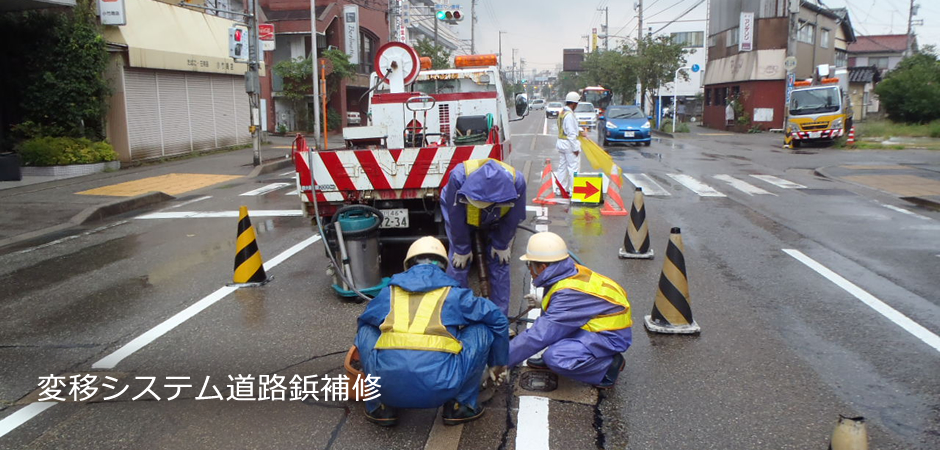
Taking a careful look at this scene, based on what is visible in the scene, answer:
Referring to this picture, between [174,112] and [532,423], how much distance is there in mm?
20905

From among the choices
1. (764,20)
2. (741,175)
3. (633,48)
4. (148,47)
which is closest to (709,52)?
(633,48)

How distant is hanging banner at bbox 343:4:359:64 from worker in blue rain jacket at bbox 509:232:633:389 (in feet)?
117

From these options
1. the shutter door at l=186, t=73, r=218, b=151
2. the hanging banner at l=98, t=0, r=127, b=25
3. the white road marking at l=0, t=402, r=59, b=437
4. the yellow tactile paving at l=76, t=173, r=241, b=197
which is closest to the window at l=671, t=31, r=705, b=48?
the shutter door at l=186, t=73, r=218, b=151

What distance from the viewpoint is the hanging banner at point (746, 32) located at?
36656 millimetres

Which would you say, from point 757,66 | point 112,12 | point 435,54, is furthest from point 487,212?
point 435,54

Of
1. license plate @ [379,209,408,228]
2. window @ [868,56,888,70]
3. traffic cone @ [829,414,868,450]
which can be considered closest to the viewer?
traffic cone @ [829,414,868,450]

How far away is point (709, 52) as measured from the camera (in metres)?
45.6

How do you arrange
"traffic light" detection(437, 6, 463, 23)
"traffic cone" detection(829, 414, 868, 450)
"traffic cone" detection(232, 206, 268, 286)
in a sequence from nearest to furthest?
"traffic cone" detection(829, 414, 868, 450), "traffic cone" detection(232, 206, 268, 286), "traffic light" detection(437, 6, 463, 23)

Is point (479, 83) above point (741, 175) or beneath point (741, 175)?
above

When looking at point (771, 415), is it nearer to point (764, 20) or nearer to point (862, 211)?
point (862, 211)

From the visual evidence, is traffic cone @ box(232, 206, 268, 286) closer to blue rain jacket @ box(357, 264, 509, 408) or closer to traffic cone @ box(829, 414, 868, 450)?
blue rain jacket @ box(357, 264, 509, 408)

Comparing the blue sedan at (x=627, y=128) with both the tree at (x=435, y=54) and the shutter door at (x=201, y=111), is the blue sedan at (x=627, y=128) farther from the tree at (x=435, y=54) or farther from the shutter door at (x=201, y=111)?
the tree at (x=435, y=54)

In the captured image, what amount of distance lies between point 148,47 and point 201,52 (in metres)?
3.02

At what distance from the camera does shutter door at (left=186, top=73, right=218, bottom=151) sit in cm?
2325
